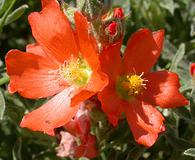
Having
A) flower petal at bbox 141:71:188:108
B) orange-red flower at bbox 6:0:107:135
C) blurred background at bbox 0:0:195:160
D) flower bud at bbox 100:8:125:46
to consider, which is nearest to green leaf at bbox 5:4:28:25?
blurred background at bbox 0:0:195:160

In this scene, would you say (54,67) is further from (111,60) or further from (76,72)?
(111,60)

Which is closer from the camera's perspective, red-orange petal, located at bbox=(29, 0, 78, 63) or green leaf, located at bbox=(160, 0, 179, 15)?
red-orange petal, located at bbox=(29, 0, 78, 63)

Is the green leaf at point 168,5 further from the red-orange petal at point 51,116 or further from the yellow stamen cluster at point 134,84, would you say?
the red-orange petal at point 51,116

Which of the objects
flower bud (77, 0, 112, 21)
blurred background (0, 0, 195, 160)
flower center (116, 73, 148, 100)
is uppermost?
flower bud (77, 0, 112, 21)

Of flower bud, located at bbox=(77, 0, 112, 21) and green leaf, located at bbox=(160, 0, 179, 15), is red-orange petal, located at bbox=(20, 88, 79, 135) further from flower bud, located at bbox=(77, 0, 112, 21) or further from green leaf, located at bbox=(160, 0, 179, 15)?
green leaf, located at bbox=(160, 0, 179, 15)

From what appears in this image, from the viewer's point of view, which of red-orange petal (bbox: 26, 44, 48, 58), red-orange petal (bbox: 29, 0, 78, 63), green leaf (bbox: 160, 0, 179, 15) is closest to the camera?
red-orange petal (bbox: 29, 0, 78, 63)

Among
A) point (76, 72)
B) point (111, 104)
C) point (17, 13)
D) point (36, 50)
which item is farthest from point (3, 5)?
point (111, 104)
